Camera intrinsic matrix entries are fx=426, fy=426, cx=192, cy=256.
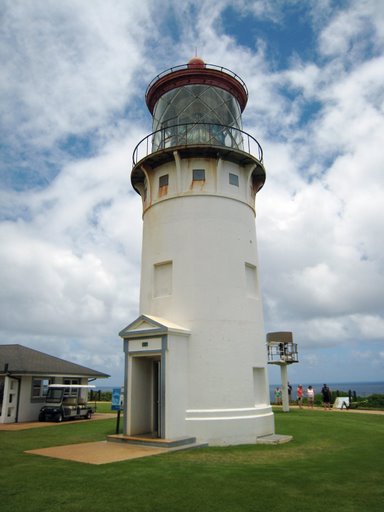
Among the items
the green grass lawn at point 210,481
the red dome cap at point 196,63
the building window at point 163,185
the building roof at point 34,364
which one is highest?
the red dome cap at point 196,63

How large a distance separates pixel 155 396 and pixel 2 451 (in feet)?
16.0

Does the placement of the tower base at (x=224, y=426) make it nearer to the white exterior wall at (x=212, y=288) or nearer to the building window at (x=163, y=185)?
the white exterior wall at (x=212, y=288)

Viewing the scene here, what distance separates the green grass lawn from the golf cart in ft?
27.5

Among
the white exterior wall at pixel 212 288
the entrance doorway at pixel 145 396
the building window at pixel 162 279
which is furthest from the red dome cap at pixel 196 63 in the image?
the entrance doorway at pixel 145 396

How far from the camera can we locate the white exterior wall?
13.2 meters

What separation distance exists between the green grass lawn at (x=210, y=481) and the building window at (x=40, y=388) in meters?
9.64

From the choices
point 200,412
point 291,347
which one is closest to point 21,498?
point 200,412

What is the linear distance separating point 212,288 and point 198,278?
1.87 feet

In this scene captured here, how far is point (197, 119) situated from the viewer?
51.6 ft

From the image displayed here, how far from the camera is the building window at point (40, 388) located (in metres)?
21.9

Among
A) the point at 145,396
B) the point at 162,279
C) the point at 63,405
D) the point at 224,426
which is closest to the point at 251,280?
the point at 162,279

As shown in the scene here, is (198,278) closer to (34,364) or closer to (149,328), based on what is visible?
(149,328)

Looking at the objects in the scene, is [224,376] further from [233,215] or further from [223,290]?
[233,215]

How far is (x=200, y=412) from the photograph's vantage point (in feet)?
42.2
